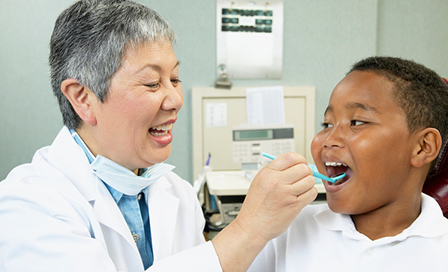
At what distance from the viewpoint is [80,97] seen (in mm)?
862

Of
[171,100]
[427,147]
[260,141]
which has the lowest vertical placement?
[260,141]

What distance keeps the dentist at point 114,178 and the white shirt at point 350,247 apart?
15cm

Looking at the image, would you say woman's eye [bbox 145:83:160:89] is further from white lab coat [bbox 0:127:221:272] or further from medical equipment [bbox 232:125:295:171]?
medical equipment [bbox 232:125:295:171]

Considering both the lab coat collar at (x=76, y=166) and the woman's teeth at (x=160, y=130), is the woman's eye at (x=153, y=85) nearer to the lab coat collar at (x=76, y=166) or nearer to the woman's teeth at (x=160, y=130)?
the woman's teeth at (x=160, y=130)

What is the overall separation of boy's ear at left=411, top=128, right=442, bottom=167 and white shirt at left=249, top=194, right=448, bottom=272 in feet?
0.37

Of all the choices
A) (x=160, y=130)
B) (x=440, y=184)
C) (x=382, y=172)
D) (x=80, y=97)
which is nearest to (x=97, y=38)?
(x=80, y=97)

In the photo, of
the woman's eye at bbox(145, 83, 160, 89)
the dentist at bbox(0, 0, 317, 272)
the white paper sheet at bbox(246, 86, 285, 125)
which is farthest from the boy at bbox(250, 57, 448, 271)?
the white paper sheet at bbox(246, 86, 285, 125)

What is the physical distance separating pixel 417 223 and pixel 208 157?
1580 mm

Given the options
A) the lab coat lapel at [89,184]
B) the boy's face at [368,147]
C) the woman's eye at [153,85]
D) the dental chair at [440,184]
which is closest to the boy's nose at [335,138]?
the boy's face at [368,147]

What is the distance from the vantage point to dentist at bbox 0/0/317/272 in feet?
2.36

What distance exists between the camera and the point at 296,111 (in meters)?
2.35

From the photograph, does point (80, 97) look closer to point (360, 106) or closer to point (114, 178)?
point (114, 178)

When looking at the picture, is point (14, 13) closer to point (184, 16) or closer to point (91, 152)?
point (184, 16)

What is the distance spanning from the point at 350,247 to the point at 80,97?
2.37 ft
